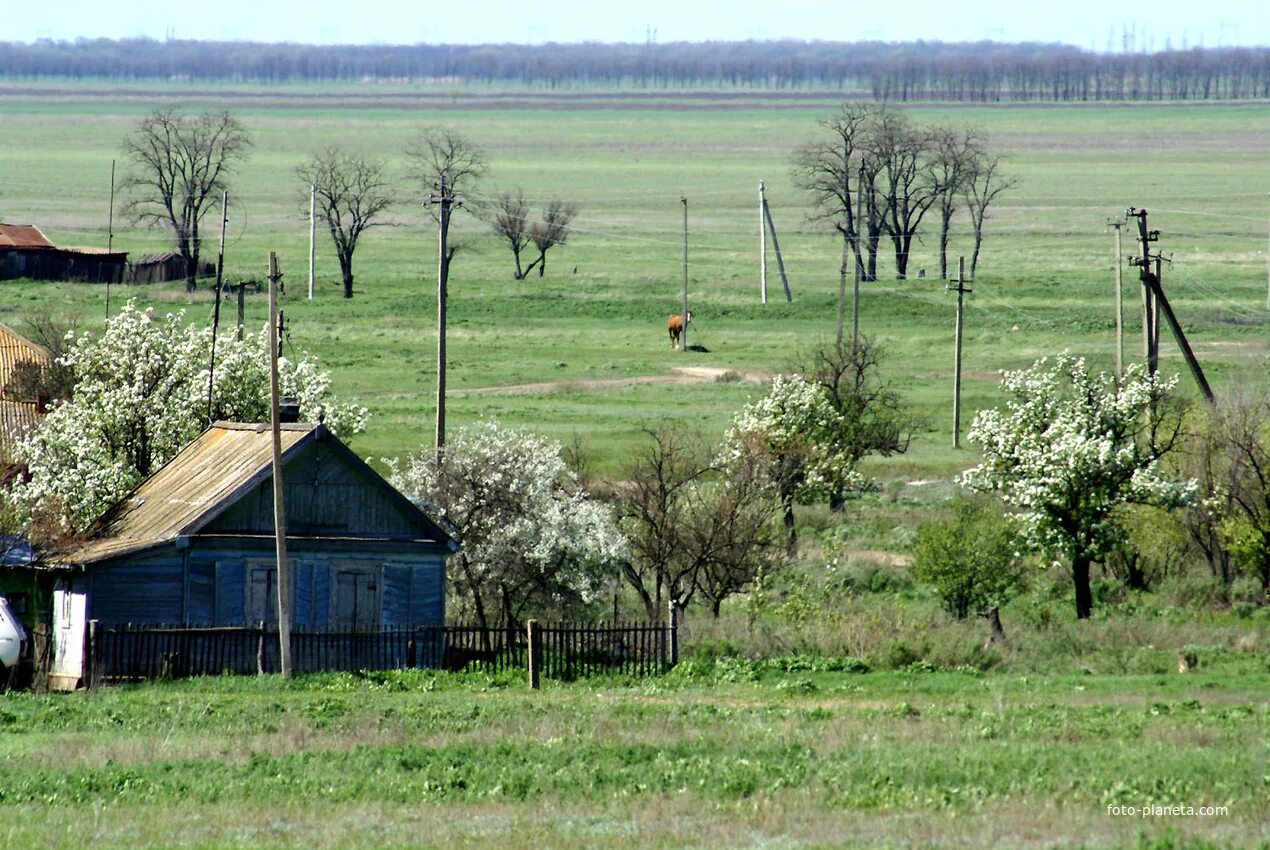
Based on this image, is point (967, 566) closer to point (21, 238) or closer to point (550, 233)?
point (21, 238)

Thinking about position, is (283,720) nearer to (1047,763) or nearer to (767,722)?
(767,722)

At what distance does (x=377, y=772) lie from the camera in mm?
19500

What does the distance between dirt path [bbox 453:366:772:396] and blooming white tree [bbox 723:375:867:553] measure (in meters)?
19.9

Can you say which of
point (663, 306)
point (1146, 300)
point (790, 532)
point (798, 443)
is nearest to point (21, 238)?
point (663, 306)

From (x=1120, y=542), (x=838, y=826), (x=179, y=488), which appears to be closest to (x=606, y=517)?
(x=179, y=488)

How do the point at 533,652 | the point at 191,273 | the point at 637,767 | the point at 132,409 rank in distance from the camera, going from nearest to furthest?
the point at 637,767 → the point at 533,652 → the point at 132,409 → the point at 191,273

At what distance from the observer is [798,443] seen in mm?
50938

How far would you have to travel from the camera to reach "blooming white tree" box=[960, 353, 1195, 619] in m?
39.4

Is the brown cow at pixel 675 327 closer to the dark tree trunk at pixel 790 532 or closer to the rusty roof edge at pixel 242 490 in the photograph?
the dark tree trunk at pixel 790 532

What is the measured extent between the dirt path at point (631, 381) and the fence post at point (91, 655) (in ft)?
144

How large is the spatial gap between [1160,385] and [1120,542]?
14.0ft

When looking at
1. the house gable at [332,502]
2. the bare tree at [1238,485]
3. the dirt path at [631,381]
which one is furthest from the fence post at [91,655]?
the dirt path at [631,381]

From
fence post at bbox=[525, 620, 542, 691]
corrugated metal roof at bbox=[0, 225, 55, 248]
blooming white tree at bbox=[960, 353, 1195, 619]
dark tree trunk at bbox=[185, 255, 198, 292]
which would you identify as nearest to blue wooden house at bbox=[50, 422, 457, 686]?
fence post at bbox=[525, 620, 542, 691]

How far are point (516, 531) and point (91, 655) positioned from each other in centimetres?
1026
